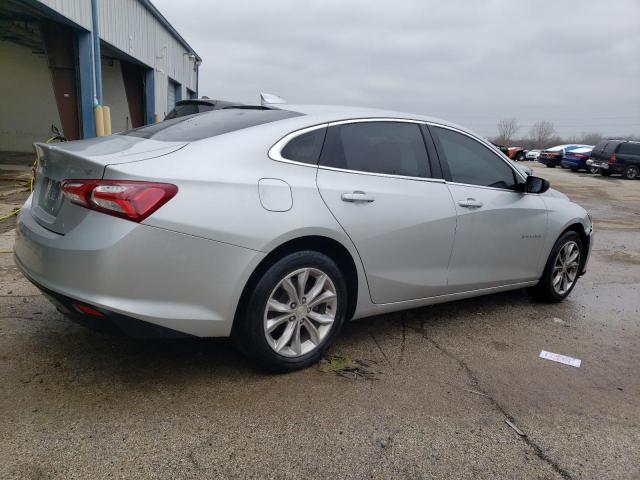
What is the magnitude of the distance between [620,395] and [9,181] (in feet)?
37.7

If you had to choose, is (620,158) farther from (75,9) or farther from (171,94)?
(75,9)

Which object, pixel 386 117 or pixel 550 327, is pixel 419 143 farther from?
pixel 550 327

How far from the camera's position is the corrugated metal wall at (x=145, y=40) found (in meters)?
13.4

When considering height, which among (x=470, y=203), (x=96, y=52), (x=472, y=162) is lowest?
(x=470, y=203)

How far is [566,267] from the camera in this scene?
485 centimetres

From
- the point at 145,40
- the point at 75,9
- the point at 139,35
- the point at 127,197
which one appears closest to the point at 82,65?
the point at 75,9

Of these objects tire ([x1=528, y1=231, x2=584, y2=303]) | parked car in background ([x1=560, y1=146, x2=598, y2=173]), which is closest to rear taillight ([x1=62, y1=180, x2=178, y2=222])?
tire ([x1=528, y1=231, x2=584, y2=303])

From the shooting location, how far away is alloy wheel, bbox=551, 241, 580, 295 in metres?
4.74

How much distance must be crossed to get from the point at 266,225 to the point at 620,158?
1035 inches

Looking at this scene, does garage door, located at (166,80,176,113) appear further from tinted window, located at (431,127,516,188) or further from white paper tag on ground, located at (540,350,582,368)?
white paper tag on ground, located at (540,350,582,368)

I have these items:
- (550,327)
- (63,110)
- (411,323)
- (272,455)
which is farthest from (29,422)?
(63,110)

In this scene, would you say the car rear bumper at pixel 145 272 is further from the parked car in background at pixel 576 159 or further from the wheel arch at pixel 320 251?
the parked car in background at pixel 576 159

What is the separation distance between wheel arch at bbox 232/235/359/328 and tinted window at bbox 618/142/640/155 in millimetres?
25833

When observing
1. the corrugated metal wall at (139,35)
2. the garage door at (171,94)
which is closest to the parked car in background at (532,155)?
the corrugated metal wall at (139,35)
